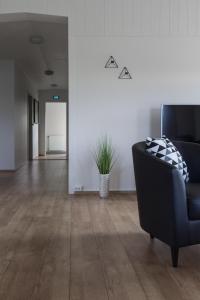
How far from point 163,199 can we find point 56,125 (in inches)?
490

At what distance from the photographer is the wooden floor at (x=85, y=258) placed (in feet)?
6.15

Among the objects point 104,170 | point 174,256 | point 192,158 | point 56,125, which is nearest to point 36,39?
point 104,170

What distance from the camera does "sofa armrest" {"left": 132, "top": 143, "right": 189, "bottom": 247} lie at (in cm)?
217

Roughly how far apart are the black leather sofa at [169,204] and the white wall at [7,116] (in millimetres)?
5315

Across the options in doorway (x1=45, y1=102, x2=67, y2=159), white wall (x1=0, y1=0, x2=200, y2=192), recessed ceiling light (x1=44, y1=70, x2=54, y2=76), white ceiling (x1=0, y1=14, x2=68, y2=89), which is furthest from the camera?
doorway (x1=45, y1=102, x2=67, y2=159)

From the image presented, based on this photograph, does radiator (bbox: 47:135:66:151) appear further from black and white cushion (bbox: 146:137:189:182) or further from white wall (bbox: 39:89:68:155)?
black and white cushion (bbox: 146:137:189:182)

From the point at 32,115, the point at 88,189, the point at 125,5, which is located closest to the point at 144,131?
the point at 88,189

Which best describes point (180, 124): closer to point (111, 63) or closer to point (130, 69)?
point (130, 69)

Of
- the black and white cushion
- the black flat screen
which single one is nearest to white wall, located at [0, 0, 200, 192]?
the black flat screen

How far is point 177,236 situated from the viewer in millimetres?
2178

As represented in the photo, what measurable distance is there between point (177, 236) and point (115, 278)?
0.49m

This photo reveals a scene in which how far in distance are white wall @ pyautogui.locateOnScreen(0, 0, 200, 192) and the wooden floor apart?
1098 mm

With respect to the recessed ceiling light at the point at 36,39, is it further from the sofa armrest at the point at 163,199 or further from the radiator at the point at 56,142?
the radiator at the point at 56,142

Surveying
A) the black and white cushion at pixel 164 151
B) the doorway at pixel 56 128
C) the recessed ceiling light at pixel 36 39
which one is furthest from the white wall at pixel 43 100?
the black and white cushion at pixel 164 151
